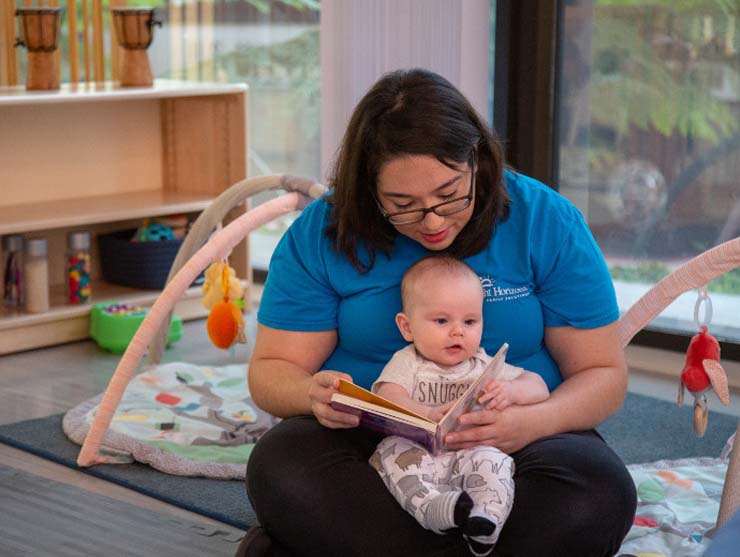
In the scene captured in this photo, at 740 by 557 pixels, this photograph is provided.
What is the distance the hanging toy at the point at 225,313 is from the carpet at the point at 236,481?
392 mm

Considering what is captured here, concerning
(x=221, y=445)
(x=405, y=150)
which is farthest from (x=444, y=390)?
(x=221, y=445)

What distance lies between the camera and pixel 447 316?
1.77 meters

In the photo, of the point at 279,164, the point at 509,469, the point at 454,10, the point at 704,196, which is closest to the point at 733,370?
the point at 704,196

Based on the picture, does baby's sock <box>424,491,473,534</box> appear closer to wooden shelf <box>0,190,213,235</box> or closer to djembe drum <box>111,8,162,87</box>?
wooden shelf <box>0,190,213,235</box>

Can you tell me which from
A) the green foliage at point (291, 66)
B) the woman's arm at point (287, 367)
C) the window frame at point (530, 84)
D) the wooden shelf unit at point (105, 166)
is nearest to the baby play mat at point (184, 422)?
the woman's arm at point (287, 367)

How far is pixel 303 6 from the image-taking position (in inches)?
160

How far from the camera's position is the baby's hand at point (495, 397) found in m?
1.69

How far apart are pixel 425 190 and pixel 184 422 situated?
1.15 m

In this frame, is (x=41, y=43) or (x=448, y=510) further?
(x=41, y=43)

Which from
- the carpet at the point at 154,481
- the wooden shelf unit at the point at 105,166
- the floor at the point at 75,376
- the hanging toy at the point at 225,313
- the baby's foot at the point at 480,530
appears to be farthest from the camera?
the wooden shelf unit at the point at 105,166

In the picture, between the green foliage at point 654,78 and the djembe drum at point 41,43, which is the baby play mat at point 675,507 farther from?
the djembe drum at point 41,43

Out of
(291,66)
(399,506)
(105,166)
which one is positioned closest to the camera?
(399,506)

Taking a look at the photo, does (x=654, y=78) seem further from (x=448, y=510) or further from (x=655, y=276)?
(x=448, y=510)

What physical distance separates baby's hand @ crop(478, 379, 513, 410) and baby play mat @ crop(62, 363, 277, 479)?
822 mm
